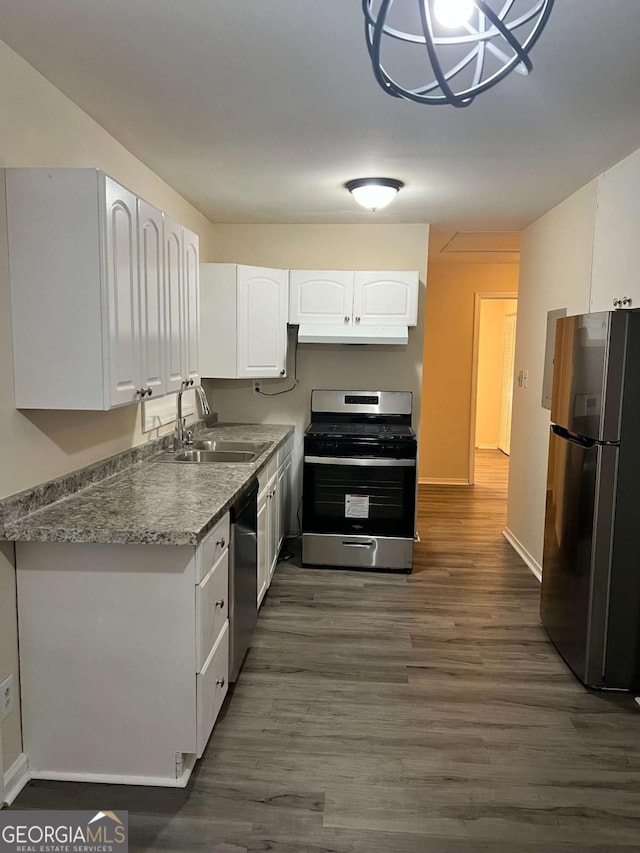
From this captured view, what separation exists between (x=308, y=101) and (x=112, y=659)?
212cm

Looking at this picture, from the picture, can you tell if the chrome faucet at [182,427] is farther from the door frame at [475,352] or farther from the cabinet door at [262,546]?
the door frame at [475,352]

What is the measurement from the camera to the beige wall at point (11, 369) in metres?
1.99

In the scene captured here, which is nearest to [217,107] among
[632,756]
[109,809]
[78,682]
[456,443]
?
[78,682]

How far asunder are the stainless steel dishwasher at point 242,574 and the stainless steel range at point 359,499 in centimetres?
115

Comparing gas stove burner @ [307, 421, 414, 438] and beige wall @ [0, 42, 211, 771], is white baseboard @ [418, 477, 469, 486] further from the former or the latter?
beige wall @ [0, 42, 211, 771]

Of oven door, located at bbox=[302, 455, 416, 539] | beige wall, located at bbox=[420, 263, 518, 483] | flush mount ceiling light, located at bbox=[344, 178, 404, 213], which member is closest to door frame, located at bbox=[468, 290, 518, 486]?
beige wall, located at bbox=[420, 263, 518, 483]

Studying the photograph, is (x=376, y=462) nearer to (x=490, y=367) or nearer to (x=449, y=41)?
(x=449, y=41)

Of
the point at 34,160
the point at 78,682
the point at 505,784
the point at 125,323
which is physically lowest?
the point at 505,784

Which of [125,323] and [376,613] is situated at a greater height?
[125,323]

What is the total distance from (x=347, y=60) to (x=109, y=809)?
2505 millimetres

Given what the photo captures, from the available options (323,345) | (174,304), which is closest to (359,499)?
(323,345)

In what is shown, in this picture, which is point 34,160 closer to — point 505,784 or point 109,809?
point 109,809

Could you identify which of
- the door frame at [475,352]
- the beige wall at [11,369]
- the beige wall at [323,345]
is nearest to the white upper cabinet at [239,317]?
the beige wall at [323,345]

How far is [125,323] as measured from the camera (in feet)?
7.30
